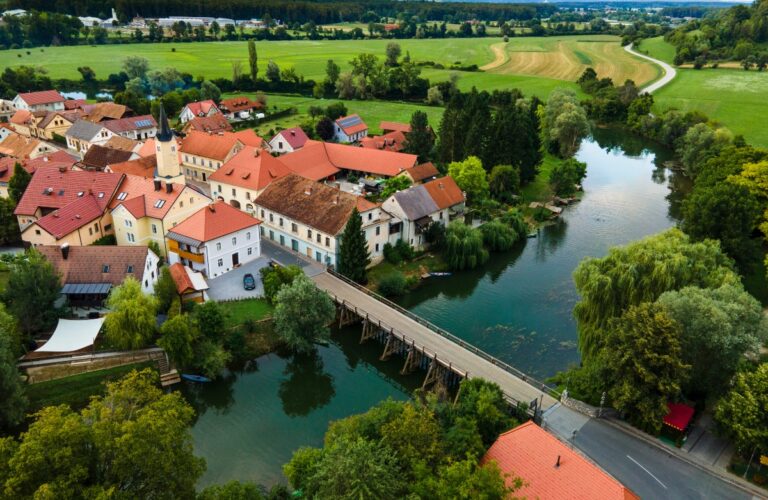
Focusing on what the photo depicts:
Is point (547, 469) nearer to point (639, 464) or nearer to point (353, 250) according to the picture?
point (639, 464)

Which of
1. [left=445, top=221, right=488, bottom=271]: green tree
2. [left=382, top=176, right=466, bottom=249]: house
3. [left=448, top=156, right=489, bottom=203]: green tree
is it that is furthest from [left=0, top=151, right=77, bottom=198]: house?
[left=448, top=156, right=489, bottom=203]: green tree

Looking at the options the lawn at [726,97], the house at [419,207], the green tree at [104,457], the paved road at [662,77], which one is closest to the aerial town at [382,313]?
the green tree at [104,457]

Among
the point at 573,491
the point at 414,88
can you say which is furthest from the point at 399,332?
the point at 414,88

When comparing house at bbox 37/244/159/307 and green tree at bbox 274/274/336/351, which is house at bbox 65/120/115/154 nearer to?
house at bbox 37/244/159/307

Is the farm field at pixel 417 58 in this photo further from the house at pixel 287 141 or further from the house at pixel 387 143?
the house at pixel 287 141

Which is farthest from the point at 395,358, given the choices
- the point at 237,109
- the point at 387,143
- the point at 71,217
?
the point at 237,109

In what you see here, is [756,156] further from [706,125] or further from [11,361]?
[11,361]
